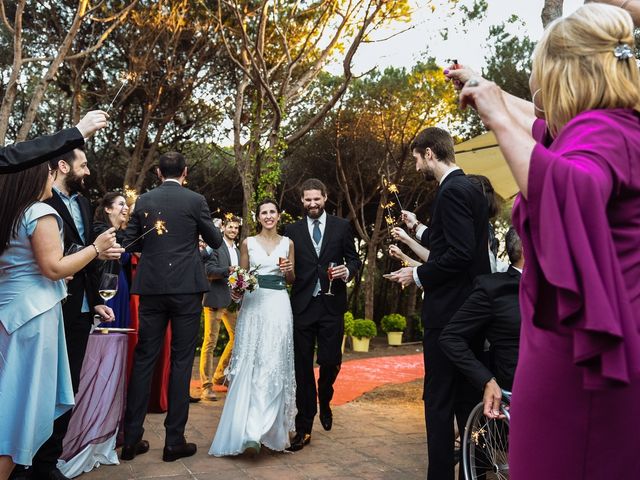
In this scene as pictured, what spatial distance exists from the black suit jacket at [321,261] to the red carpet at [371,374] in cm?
223

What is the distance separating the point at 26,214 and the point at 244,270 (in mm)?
2040

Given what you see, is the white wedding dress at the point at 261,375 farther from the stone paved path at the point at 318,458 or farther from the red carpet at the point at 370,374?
the red carpet at the point at 370,374

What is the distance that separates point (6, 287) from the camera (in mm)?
3445

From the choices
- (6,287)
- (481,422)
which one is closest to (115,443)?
(6,287)

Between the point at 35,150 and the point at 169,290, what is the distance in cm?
212

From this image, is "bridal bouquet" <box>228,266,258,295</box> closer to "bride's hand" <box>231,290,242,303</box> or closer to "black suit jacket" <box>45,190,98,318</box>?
"bride's hand" <box>231,290,242,303</box>

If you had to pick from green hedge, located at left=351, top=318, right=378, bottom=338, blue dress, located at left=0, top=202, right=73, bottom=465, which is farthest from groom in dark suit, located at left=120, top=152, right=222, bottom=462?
green hedge, located at left=351, top=318, right=378, bottom=338

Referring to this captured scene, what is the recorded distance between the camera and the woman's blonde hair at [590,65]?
146 cm

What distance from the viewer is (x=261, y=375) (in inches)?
196

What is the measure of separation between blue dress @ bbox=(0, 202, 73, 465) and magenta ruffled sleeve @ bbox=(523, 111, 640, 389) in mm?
2906

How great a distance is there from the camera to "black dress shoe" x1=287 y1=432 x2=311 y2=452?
504 centimetres

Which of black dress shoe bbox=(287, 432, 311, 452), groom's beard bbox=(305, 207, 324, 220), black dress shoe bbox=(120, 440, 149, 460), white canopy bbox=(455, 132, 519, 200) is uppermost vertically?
white canopy bbox=(455, 132, 519, 200)

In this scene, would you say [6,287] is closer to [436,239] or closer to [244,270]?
[244,270]

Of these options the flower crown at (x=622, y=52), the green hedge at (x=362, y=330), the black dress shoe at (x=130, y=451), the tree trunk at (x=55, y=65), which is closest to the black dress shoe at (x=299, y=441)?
the black dress shoe at (x=130, y=451)
